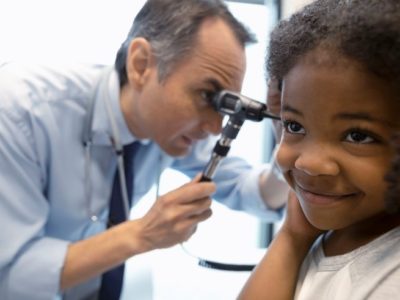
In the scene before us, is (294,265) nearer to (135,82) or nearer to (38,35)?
(135,82)

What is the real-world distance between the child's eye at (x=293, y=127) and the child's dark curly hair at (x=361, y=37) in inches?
2.4

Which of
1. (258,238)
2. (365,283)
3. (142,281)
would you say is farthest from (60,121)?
(258,238)

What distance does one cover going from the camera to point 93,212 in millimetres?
1051

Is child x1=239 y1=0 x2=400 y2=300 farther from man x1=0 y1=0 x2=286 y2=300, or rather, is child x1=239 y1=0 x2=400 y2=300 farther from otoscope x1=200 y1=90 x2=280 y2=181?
man x1=0 y1=0 x2=286 y2=300

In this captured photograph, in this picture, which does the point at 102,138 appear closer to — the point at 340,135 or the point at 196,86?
the point at 196,86

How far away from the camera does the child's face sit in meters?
0.42

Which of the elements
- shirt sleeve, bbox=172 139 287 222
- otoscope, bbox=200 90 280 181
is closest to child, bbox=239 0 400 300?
otoscope, bbox=200 90 280 181

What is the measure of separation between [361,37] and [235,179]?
2.87 ft

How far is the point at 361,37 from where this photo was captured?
430 mm

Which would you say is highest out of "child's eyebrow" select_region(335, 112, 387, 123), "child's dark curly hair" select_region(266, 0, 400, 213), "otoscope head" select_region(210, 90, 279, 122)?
"child's dark curly hair" select_region(266, 0, 400, 213)

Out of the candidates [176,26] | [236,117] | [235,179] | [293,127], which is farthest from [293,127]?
[235,179]

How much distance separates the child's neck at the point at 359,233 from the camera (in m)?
0.50

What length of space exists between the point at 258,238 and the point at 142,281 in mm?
883

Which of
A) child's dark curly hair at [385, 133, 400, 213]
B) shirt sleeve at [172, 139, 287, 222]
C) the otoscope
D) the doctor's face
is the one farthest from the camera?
shirt sleeve at [172, 139, 287, 222]
